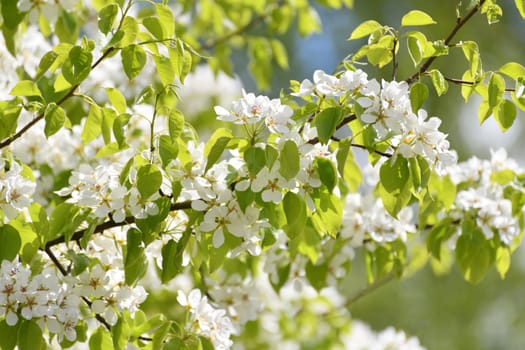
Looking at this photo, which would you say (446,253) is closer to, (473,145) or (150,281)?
(150,281)

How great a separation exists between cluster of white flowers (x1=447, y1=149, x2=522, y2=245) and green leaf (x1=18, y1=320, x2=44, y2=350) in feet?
3.17

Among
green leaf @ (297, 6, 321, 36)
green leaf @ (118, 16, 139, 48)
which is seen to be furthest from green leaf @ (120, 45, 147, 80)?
green leaf @ (297, 6, 321, 36)

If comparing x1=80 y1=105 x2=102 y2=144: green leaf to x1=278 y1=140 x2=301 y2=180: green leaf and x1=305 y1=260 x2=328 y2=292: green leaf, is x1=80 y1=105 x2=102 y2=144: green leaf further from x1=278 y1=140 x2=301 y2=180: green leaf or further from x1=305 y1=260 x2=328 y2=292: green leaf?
x1=305 y1=260 x2=328 y2=292: green leaf

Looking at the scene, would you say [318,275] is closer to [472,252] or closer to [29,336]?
[472,252]

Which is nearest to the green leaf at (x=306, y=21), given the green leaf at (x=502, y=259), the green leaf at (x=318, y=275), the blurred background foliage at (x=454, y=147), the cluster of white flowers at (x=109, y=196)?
the green leaf at (x=318, y=275)

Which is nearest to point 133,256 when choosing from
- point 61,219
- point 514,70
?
point 61,219

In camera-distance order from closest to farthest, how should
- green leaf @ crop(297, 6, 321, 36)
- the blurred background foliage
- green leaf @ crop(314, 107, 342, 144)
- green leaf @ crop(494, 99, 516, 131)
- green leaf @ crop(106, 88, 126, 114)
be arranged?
green leaf @ crop(314, 107, 342, 144), green leaf @ crop(494, 99, 516, 131), green leaf @ crop(106, 88, 126, 114), green leaf @ crop(297, 6, 321, 36), the blurred background foliage

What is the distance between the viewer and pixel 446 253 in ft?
7.71

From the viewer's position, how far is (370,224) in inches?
80.1

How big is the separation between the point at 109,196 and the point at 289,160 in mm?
355

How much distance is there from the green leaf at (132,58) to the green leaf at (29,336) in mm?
455

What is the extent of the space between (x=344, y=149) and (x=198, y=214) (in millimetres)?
284

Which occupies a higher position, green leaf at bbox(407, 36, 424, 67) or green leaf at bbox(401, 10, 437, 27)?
green leaf at bbox(401, 10, 437, 27)

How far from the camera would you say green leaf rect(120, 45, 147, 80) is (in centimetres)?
154
